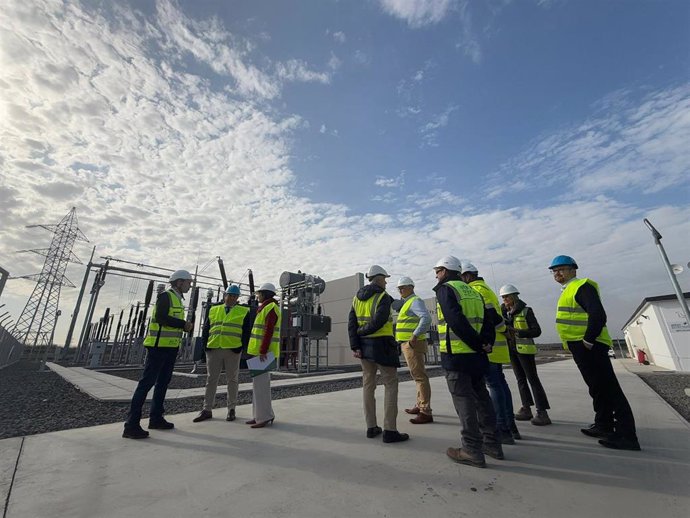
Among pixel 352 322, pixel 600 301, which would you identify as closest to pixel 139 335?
pixel 352 322

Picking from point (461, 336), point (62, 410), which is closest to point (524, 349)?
point (461, 336)

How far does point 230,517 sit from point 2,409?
6.44 metres

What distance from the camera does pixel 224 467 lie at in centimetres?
263

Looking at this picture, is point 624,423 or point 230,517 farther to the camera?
point 624,423

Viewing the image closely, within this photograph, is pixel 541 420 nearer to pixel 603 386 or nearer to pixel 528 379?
pixel 528 379

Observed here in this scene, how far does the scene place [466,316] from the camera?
2.95 m

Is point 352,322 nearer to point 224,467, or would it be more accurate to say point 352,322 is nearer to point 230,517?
point 224,467

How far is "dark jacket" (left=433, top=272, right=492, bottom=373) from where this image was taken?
284 centimetres

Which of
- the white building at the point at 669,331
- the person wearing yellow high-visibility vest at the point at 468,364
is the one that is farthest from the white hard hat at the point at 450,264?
the white building at the point at 669,331

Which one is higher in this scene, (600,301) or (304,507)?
(600,301)

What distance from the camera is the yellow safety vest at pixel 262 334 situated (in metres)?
4.28

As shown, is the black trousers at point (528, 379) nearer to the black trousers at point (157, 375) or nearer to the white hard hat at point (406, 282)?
the white hard hat at point (406, 282)

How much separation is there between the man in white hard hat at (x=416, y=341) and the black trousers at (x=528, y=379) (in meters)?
1.33

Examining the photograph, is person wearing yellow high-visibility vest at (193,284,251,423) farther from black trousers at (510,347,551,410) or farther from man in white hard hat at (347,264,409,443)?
black trousers at (510,347,551,410)
